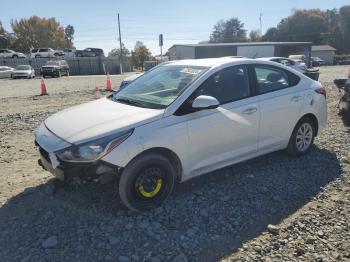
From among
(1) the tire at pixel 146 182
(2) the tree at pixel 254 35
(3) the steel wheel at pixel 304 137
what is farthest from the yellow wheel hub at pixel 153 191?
(2) the tree at pixel 254 35

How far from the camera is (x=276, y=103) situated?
5.12m

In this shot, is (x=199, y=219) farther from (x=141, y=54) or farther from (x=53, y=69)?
(x=141, y=54)

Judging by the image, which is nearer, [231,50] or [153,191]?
[153,191]

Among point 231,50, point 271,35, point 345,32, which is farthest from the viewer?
point 271,35

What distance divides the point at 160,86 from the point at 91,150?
59.8 inches

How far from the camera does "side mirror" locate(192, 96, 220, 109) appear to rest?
13.5 feet

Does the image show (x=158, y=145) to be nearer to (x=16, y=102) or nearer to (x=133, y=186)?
(x=133, y=186)

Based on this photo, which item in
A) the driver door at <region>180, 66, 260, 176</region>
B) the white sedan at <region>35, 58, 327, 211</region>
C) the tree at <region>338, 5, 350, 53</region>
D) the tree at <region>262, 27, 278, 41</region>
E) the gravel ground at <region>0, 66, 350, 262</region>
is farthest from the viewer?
the tree at <region>262, 27, 278, 41</region>

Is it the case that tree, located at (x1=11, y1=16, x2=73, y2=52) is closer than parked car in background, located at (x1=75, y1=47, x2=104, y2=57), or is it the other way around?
parked car in background, located at (x1=75, y1=47, x2=104, y2=57)

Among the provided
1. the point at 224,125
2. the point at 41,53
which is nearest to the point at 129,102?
the point at 224,125

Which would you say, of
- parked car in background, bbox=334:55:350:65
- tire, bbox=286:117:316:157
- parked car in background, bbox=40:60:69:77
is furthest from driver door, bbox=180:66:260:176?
parked car in background, bbox=334:55:350:65

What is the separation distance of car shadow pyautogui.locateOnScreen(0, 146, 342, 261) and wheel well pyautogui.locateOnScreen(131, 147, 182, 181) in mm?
351

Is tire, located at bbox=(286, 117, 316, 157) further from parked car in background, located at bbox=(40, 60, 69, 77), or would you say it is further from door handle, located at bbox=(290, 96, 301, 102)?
parked car in background, located at bbox=(40, 60, 69, 77)

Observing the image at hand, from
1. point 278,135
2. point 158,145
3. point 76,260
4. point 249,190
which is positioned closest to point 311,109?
point 278,135
